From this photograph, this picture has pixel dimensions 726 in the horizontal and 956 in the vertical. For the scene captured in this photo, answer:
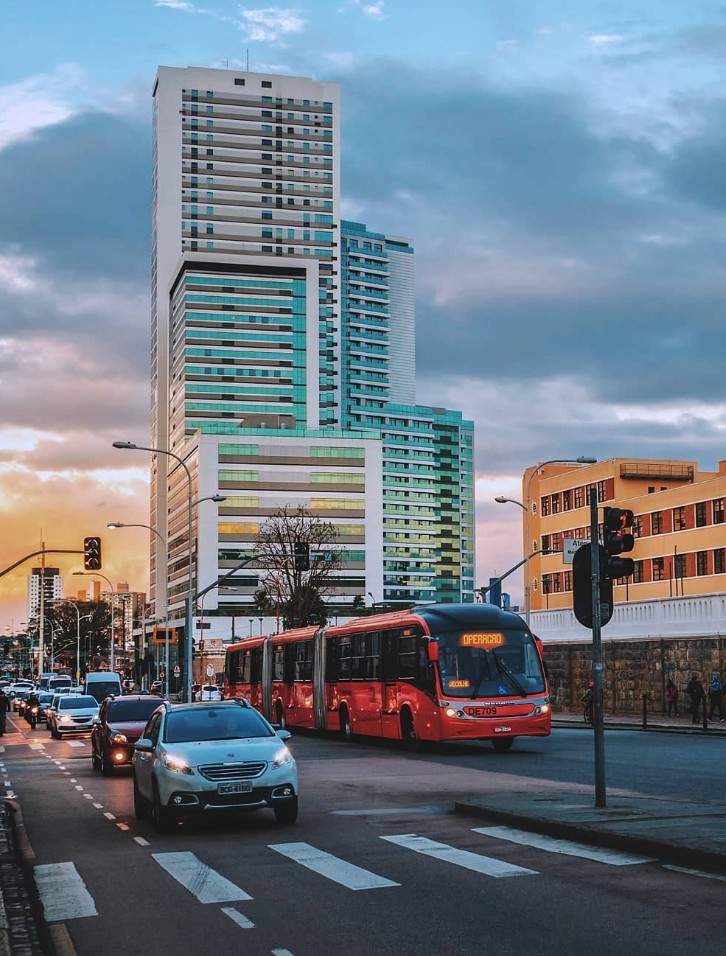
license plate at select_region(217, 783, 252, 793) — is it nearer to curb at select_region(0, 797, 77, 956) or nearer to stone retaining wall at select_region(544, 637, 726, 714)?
curb at select_region(0, 797, 77, 956)

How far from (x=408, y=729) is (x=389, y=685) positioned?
142 centimetres

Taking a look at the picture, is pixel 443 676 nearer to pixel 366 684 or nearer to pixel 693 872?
pixel 366 684

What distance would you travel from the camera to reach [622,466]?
102625mm

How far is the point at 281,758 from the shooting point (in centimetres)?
1596

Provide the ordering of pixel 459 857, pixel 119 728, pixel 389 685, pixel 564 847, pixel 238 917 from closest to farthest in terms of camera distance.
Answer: pixel 238 917 → pixel 459 857 → pixel 564 847 → pixel 119 728 → pixel 389 685

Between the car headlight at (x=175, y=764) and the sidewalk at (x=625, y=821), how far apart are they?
12.1 ft

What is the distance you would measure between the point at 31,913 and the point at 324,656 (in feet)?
96.2

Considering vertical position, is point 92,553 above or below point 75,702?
above

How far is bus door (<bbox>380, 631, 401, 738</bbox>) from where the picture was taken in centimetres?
3306

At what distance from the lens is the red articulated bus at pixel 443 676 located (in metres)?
30.4

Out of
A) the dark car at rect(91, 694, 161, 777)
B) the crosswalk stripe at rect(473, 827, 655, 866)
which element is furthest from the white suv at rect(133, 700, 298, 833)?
the dark car at rect(91, 694, 161, 777)

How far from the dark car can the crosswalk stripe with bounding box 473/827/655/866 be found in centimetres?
1414

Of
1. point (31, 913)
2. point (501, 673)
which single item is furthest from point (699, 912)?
point (501, 673)

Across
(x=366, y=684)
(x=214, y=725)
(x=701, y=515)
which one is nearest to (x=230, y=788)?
(x=214, y=725)
